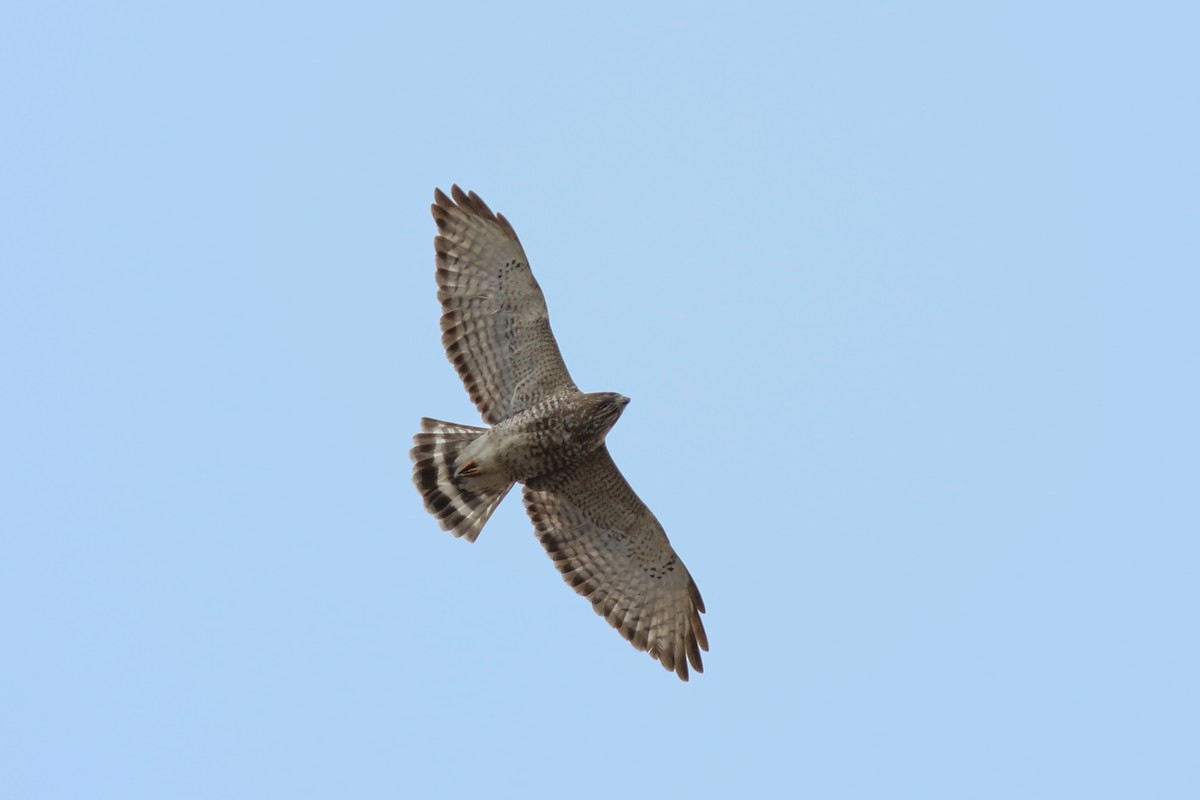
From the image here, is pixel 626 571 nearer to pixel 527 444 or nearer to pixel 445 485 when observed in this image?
pixel 527 444

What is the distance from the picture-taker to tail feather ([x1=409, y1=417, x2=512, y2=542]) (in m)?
15.4

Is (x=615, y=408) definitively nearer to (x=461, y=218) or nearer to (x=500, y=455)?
(x=500, y=455)

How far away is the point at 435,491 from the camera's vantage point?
50.8 ft

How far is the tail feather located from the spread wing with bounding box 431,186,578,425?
1.56 feet

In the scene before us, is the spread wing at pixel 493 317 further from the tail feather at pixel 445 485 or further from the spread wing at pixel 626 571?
the spread wing at pixel 626 571

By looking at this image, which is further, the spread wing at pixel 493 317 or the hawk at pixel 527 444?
the spread wing at pixel 493 317

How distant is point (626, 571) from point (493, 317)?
267 cm

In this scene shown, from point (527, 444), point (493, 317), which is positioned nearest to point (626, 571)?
point (527, 444)

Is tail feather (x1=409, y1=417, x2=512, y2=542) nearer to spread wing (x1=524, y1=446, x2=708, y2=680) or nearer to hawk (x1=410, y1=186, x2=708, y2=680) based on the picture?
hawk (x1=410, y1=186, x2=708, y2=680)

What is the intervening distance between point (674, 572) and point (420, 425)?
2711 millimetres

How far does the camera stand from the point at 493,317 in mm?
15273

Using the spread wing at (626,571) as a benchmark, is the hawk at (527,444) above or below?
above

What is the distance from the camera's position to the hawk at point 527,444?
1512cm

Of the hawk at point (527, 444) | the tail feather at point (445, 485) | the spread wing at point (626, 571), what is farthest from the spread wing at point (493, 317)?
the spread wing at point (626, 571)
